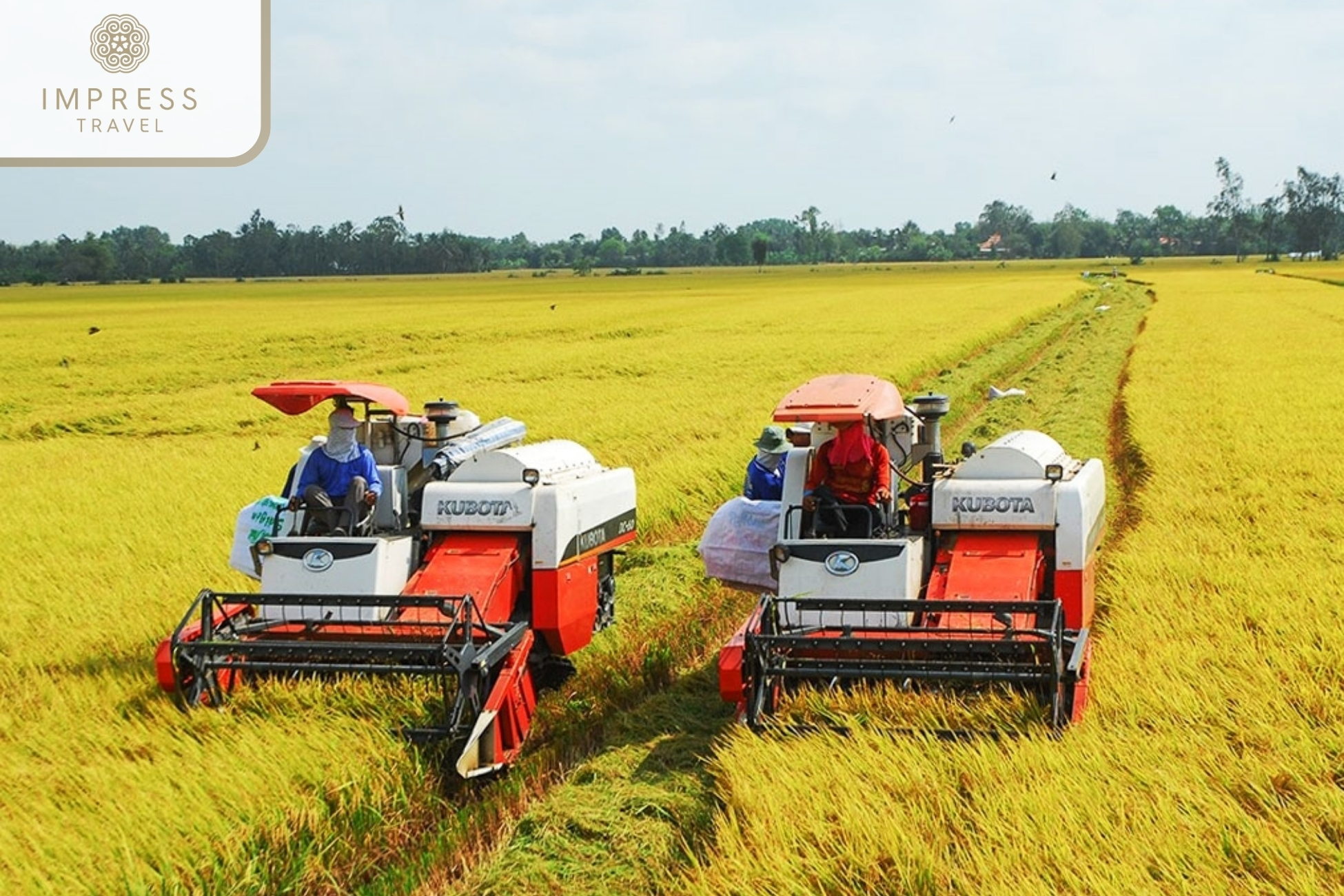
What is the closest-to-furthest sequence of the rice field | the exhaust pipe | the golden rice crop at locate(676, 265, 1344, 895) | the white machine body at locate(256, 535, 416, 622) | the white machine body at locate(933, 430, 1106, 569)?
the golden rice crop at locate(676, 265, 1344, 895) < the rice field < the white machine body at locate(933, 430, 1106, 569) < the white machine body at locate(256, 535, 416, 622) < the exhaust pipe

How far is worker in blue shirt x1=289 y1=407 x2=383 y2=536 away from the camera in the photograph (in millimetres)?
7715

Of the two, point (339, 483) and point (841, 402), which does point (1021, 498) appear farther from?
point (339, 483)

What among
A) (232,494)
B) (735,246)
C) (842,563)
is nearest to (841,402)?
(842,563)

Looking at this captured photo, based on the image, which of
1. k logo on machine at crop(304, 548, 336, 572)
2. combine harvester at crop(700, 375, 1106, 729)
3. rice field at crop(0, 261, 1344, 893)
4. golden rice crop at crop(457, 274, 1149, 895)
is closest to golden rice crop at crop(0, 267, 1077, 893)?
rice field at crop(0, 261, 1344, 893)

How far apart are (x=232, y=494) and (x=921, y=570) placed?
25.2 ft

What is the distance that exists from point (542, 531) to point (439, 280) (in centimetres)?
10355

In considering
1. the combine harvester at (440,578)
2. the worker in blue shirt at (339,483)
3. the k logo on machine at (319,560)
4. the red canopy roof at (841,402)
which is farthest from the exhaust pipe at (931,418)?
the k logo on machine at (319,560)

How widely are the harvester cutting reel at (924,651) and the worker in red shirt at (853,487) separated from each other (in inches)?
33.0

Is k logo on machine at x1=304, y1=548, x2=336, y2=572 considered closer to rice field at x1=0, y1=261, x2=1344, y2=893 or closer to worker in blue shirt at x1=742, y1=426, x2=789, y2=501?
rice field at x1=0, y1=261, x2=1344, y2=893

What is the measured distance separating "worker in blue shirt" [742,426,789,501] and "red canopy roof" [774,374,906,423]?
1.15 meters

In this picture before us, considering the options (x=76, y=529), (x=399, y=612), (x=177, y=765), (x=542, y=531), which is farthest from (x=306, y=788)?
(x=76, y=529)

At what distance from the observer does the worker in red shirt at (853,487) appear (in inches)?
285

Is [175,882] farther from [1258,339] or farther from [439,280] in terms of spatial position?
[439,280]

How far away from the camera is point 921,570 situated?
23.6 feet
